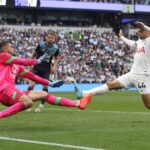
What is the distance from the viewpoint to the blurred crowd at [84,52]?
4184 cm

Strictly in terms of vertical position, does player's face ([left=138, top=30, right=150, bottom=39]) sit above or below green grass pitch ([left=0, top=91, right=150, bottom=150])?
above

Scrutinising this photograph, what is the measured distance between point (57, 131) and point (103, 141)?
1686 mm

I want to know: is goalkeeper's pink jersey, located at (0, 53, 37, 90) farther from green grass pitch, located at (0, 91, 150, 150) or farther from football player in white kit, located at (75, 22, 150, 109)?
football player in white kit, located at (75, 22, 150, 109)

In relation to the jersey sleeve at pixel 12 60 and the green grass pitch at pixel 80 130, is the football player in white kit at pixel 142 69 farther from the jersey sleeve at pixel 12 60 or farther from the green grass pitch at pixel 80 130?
the jersey sleeve at pixel 12 60

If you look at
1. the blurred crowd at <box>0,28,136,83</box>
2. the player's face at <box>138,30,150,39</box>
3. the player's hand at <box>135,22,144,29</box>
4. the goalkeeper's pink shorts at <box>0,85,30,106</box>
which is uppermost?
the player's hand at <box>135,22,144,29</box>

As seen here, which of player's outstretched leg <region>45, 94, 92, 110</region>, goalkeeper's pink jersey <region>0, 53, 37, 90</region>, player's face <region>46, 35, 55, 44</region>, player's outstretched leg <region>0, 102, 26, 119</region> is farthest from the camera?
player's face <region>46, 35, 55, 44</region>

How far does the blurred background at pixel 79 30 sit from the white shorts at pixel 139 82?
23733 millimetres

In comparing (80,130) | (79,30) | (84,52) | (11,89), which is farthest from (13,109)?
(79,30)

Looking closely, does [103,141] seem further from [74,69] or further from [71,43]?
[71,43]

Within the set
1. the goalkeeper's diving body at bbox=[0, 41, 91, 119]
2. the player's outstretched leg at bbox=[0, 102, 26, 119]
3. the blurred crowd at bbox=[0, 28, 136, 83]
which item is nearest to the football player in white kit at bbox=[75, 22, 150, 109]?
the goalkeeper's diving body at bbox=[0, 41, 91, 119]

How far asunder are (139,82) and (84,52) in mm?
34391

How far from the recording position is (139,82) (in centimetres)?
1192

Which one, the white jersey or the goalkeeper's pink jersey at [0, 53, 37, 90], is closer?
the goalkeeper's pink jersey at [0, 53, 37, 90]

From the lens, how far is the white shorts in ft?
38.9
